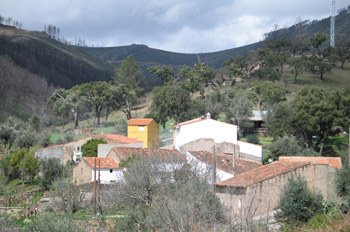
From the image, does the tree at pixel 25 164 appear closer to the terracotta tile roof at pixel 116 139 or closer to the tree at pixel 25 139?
the terracotta tile roof at pixel 116 139

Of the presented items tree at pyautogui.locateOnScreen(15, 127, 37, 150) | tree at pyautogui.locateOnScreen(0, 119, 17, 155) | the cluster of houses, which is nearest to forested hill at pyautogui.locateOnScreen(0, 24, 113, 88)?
tree at pyautogui.locateOnScreen(0, 119, 17, 155)

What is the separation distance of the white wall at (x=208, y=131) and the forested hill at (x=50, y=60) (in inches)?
3127

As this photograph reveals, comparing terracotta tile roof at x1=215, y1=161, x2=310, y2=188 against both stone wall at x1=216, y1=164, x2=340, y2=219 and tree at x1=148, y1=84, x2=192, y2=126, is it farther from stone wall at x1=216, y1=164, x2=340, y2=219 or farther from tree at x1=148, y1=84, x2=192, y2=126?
tree at x1=148, y1=84, x2=192, y2=126

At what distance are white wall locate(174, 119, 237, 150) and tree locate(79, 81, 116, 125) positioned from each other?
106 feet

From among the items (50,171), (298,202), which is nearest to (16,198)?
(50,171)

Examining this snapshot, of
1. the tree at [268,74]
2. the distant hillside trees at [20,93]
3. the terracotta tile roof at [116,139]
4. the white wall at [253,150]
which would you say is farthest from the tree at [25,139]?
the tree at [268,74]

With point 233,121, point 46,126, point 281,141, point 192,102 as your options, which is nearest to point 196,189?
point 281,141

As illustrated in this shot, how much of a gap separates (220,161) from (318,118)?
13.2 m

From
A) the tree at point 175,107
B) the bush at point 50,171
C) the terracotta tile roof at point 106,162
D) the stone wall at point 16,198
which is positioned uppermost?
the tree at point 175,107

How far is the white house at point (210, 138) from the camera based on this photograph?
39.4m

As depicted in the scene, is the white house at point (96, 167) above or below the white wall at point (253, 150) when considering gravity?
below

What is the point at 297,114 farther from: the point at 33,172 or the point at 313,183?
the point at 33,172

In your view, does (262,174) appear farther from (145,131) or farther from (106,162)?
(145,131)

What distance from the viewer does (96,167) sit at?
1342 inches
